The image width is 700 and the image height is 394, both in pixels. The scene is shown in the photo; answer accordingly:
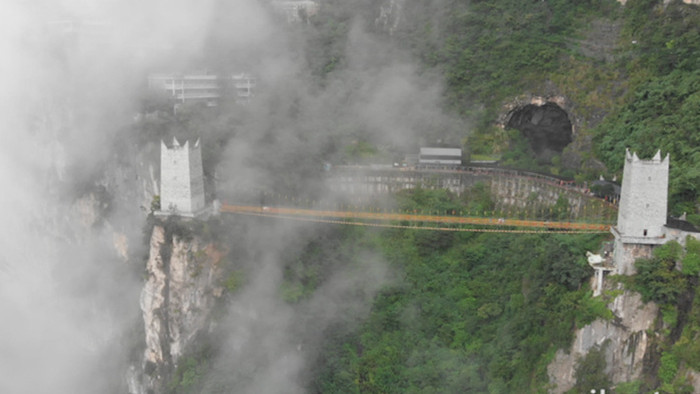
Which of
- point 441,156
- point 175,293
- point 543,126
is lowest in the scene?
point 175,293

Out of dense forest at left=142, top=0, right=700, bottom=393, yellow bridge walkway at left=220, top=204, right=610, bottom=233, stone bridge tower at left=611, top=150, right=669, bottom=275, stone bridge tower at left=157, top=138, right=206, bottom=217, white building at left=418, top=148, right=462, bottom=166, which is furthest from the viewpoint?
white building at left=418, top=148, right=462, bottom=166

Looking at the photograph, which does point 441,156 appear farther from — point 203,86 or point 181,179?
point 203,86

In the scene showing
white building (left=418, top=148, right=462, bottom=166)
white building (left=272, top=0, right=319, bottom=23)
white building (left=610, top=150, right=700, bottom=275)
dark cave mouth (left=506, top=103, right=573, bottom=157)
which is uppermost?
white building (left=272, top=0, right=319, bottom=23)

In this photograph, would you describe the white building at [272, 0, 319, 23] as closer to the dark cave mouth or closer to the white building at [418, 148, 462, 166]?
the dark cave mouth

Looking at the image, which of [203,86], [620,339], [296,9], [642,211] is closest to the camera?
[620,339]

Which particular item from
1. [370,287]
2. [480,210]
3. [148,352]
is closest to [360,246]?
[370,287]

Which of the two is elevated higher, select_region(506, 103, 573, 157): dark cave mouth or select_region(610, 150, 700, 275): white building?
select_region(506, 103, 573, 157): dark cave mouth

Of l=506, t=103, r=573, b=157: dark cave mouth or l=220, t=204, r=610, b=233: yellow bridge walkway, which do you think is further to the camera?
l=506, t=103, r=573, b=157: dark cave mouth

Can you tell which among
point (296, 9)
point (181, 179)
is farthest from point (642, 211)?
point (296, 9)

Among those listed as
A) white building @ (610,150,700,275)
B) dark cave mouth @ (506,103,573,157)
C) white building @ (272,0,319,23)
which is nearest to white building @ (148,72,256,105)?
white building @ (272,0,319,23)
